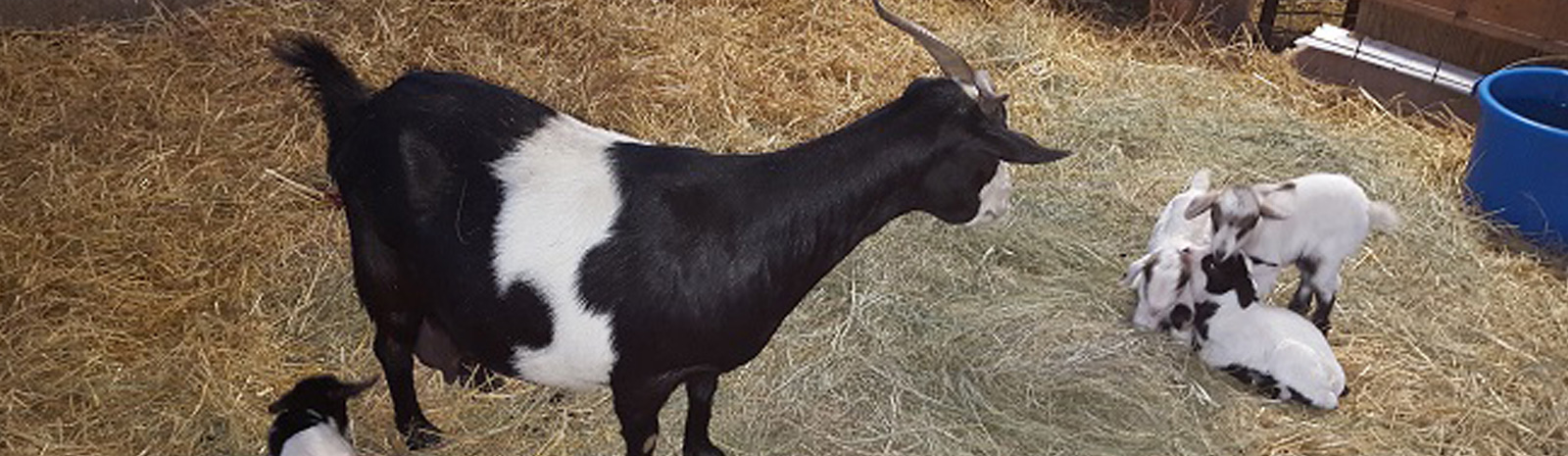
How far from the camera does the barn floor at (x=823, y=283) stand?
13.8ft

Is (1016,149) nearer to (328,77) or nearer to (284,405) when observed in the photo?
(328,77)

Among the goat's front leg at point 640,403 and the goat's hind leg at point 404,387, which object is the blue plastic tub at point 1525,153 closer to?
the goat's front leg at point 640,403

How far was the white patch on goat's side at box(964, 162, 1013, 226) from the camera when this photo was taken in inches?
137

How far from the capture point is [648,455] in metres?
3.66

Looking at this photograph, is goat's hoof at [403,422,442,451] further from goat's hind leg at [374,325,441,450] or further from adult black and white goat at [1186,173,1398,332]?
adult black and white goat at [1186,173,1398,332]

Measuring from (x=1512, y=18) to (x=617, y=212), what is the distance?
485 cm

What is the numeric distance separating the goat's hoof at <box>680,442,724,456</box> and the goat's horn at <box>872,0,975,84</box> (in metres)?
1.30

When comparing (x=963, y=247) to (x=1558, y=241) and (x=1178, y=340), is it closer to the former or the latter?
(x=1178, y=340)

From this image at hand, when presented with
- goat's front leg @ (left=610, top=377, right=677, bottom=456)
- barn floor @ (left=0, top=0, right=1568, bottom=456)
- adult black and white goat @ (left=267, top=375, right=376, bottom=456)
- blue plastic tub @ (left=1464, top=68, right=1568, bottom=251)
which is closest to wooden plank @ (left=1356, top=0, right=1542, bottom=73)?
barn floor @ (left=0, top=0, right=1568, bottom=456)

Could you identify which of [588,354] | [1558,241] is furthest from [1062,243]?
[588,354]

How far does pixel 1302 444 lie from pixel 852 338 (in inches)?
57.5

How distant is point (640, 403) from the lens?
341 centimetres

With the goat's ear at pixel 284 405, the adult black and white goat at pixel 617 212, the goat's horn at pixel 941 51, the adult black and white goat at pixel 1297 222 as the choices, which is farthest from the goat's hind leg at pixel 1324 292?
the goat's ear at pixel 284 405

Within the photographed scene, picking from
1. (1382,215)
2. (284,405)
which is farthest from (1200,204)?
(284,405)
